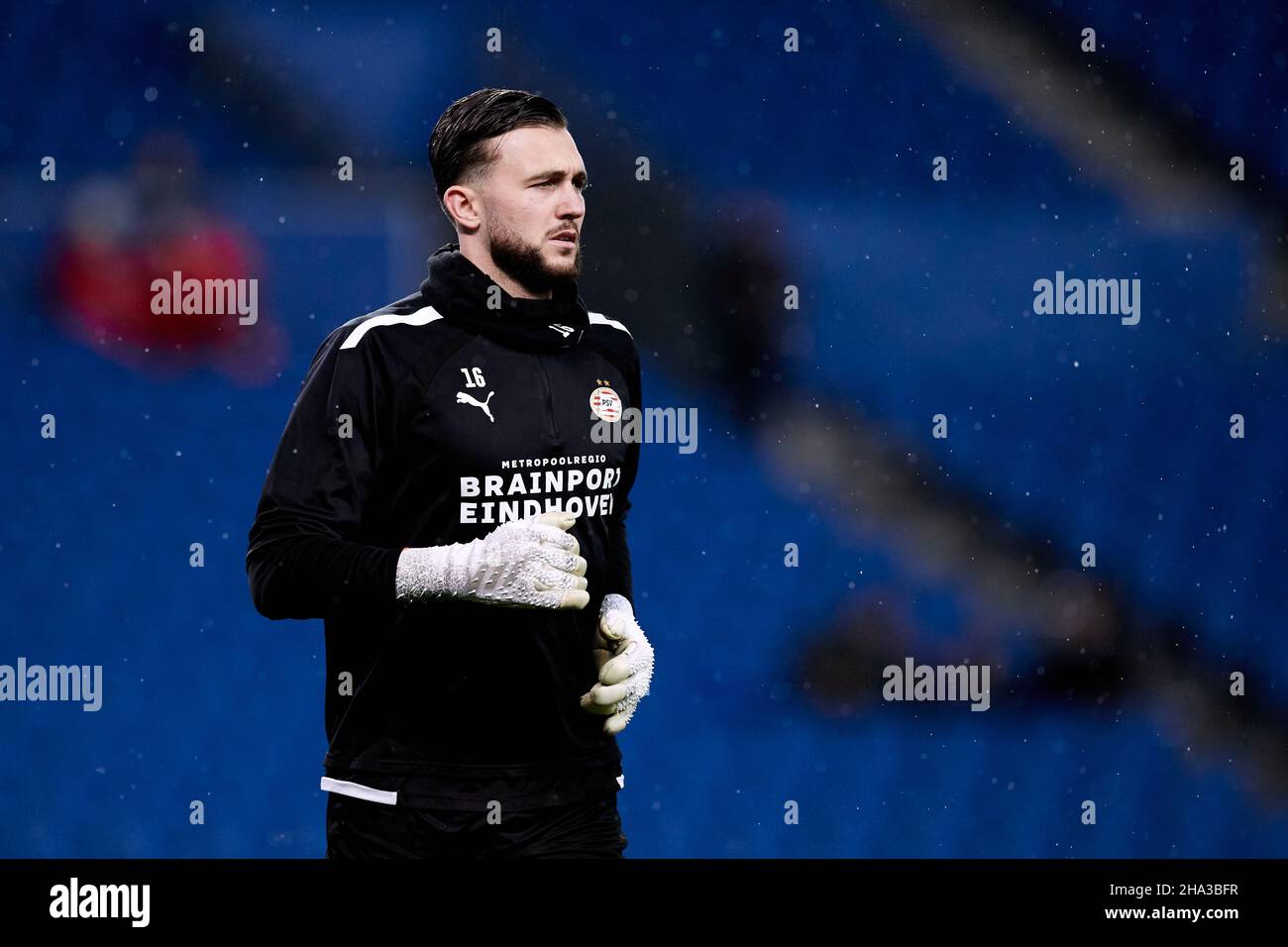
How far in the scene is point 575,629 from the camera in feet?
8.05

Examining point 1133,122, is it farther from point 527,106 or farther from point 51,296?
point 51,296

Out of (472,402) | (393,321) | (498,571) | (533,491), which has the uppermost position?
(393,321)

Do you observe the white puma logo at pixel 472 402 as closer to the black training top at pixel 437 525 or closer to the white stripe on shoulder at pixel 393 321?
the black training top at pixel 437 525

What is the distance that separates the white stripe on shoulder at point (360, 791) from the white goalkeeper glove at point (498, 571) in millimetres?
328

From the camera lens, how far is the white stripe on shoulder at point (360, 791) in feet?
7.61

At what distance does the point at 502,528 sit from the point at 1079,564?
9.41 ft

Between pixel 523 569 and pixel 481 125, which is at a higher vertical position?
pixel 481 125

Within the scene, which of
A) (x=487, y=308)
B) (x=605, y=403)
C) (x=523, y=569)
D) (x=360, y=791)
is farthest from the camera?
A: (x=605, y=403)

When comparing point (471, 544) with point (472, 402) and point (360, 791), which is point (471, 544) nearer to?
point (472, 402)

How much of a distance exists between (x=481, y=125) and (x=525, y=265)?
257mm

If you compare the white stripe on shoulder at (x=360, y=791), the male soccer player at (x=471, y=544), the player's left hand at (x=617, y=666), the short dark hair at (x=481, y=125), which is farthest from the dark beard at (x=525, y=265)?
the white stripe on shoulder at (x=360, y=791)

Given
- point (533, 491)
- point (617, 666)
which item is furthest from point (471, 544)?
point (617, 666)

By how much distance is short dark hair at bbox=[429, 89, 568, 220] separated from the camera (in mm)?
2490

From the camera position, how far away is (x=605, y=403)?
255cm
